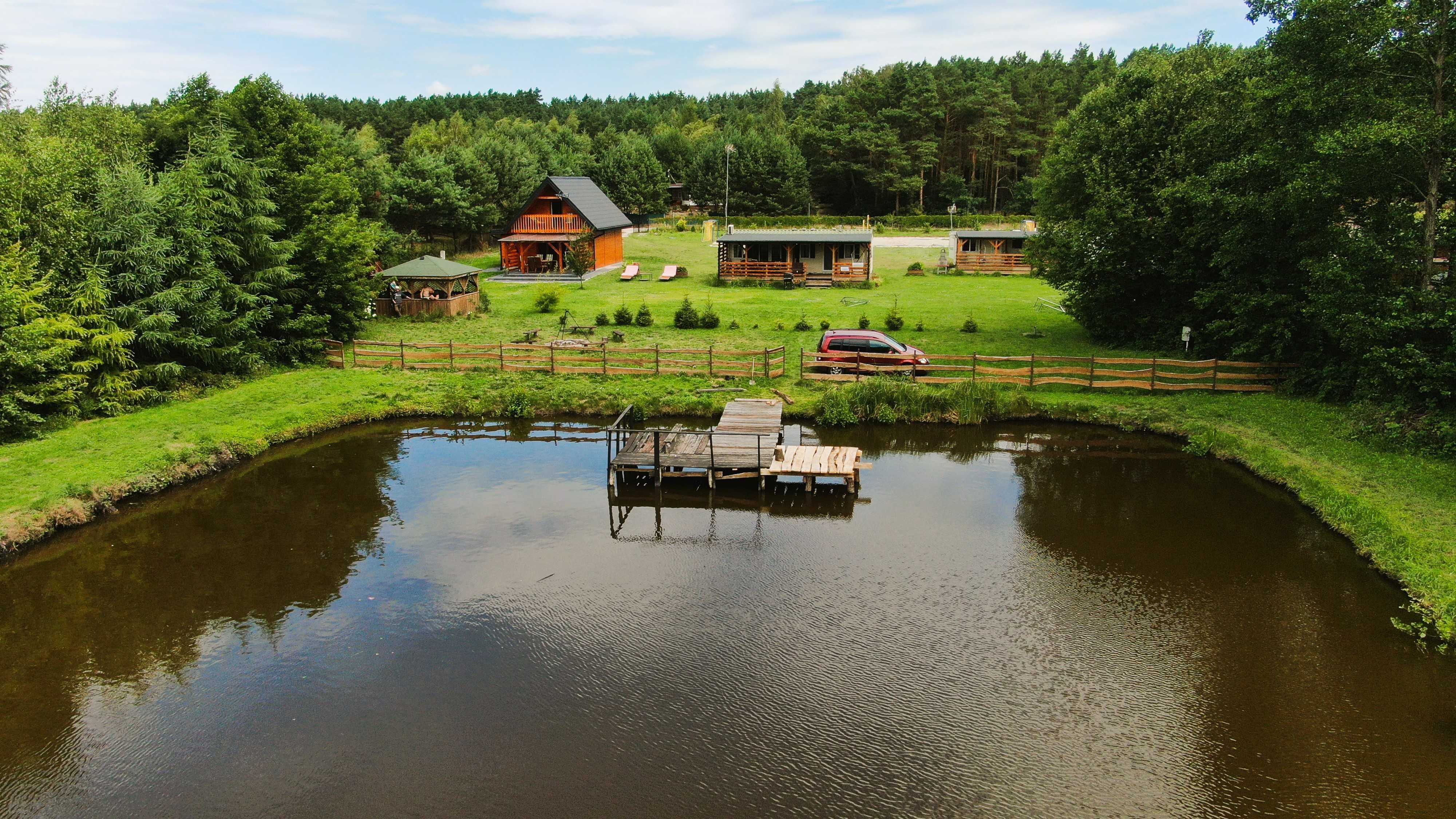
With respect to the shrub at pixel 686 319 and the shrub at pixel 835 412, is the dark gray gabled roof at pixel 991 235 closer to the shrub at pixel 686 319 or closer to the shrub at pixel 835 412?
the shrub at pixel 686 319

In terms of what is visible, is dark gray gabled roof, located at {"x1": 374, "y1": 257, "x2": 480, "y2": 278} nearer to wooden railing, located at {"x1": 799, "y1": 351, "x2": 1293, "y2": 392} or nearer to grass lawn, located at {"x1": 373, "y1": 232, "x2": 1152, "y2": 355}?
grass lawn, located at {"x1": 373, "y1": 232, "x2": 1152, "y2": 355}

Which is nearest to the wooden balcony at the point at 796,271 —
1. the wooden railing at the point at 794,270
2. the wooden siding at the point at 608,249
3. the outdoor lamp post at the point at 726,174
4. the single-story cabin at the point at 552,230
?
the wooden railing at the point at 794,270

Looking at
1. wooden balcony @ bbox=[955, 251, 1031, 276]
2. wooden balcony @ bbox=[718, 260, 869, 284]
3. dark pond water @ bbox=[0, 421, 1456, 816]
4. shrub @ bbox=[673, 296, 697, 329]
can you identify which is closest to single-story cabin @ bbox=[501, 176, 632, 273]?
wooden balcony @ bbox=[718, 260, 869, 284]

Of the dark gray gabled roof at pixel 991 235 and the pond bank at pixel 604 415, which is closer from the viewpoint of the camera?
the pond bank at pixel 604 415

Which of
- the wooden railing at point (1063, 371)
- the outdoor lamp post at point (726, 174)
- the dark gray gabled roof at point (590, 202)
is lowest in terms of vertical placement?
the wooden railing at point (1063, 371)

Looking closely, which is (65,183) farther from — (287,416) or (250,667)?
(250,667)

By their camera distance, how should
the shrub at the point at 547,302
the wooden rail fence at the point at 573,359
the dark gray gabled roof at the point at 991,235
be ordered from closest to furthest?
the wooden rail fence at the point at 573,359, the shrub at the point at 547,302, the dark gray gabled roof at the point at 991,235

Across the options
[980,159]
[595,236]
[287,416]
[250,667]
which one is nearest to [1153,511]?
[250,667]
